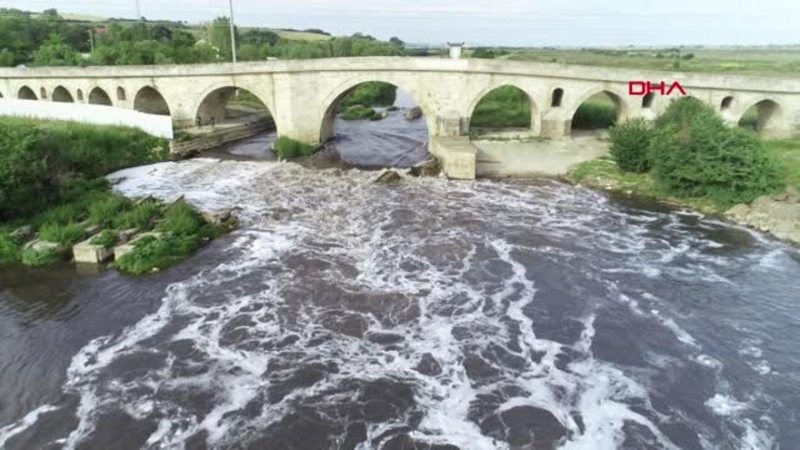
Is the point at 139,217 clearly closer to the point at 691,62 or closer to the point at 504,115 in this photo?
the point at 504,115

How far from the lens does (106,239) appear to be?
1741cm

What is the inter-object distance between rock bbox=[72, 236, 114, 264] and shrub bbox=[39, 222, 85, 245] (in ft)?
2.47

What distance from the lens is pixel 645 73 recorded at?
30.0m

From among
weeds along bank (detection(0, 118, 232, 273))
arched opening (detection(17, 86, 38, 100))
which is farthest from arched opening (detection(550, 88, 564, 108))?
arched opening (detection(17, 86, 38, 100))

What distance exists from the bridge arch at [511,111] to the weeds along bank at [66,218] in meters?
17.9

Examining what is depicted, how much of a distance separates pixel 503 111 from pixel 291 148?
17419 mm

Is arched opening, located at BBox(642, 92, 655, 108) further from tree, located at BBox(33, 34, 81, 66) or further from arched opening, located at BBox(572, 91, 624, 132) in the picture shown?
tree, located at BBox(33, 34, 81, 66)

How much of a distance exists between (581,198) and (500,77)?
10182 millimetres

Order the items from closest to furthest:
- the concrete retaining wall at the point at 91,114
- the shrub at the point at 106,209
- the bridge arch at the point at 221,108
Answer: the shrub at the point at 106,209 → the concrete retaining wall at the point at 91,114 → the bridge arch at the point at 221,108

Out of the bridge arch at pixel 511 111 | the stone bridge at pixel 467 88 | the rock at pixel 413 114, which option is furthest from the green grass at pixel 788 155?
the rock at pixel 413 114

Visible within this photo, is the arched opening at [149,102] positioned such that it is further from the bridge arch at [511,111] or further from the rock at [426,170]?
the bridge arch at [511,111]

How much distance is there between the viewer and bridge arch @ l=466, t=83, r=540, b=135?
32062mm

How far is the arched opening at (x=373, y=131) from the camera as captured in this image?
1245 inches

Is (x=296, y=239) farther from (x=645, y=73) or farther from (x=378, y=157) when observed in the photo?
(x=645, y=73)
